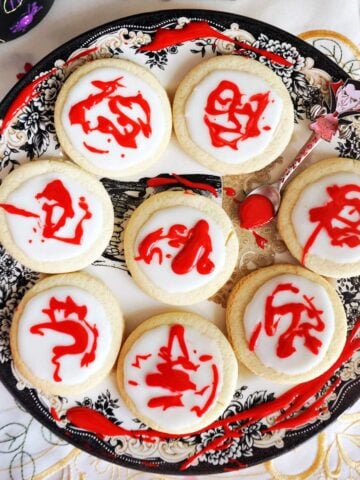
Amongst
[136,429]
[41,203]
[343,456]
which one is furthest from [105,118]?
[343,456]

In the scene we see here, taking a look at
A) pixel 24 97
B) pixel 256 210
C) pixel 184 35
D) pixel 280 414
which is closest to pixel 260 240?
pixel 256 210

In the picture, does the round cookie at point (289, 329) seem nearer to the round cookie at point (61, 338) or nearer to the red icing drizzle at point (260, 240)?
the red icing drizzle at point (260, 240)

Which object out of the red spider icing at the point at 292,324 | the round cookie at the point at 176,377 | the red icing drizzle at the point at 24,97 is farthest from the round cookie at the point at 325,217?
the red icing drizzle at the point at 24,97

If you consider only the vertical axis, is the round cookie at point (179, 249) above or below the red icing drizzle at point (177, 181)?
below

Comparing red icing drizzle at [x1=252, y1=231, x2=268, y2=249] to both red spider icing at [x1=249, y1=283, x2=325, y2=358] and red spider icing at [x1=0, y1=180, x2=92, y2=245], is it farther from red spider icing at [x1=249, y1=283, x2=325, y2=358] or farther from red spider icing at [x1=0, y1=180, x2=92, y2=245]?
red spider icing at [x1=0, y1=180, x2=92, y2=245]

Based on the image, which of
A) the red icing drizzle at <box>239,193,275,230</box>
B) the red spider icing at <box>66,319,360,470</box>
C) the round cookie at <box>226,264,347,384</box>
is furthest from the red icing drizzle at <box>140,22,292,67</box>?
the red spider icing at <box>66,319,360,470</box>

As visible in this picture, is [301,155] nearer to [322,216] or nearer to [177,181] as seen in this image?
[322,216]
